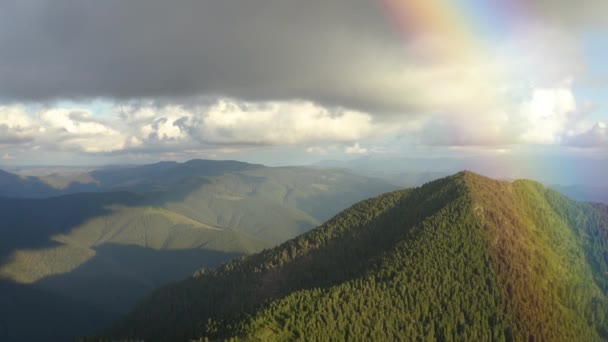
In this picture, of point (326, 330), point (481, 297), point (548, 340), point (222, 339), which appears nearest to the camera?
point (222, 339)

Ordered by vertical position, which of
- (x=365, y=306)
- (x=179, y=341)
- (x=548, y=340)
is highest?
(x=365, y=306)

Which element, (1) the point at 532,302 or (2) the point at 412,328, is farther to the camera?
(1) the point at 532,302

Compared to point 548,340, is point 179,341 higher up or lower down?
lower down

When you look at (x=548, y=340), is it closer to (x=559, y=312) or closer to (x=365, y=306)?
(x=559, y=312)

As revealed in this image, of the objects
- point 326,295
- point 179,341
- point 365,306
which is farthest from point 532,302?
point 179,341

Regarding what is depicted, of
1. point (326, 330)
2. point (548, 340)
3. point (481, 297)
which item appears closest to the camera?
point (326, 330)

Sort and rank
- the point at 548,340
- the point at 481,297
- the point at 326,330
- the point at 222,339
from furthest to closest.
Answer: the point at 481,297
the point at 548,340
the point at 326,330
the point at 222,339

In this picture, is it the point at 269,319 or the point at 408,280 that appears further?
the point at 408,280

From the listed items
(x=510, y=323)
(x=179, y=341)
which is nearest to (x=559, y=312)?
(x=510, y=323)

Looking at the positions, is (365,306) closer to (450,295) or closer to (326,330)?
(326,330)
